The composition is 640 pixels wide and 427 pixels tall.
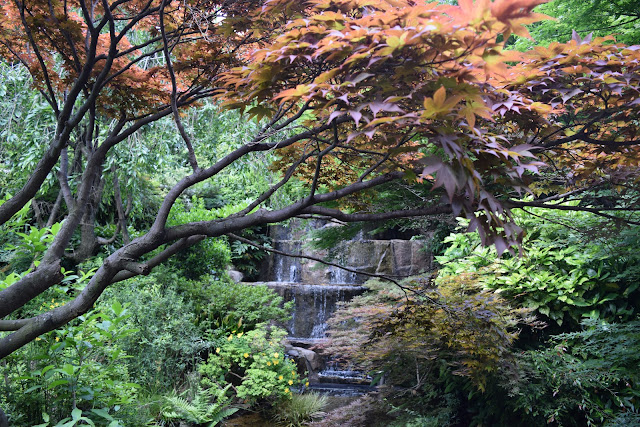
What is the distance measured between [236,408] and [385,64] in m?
4.61

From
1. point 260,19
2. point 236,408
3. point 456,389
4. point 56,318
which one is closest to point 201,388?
point 236,408

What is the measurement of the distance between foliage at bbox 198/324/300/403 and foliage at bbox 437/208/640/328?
257 cm

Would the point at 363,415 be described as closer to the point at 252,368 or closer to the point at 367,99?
the point at 252,368

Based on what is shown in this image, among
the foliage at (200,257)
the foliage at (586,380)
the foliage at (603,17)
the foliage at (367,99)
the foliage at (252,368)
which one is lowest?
the foliage at (252,368)

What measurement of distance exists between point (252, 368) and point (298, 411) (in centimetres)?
74

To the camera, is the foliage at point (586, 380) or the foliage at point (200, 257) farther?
the foliage at point (200, 257)

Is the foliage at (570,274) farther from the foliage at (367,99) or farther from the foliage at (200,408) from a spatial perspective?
the foliage at (200,408)

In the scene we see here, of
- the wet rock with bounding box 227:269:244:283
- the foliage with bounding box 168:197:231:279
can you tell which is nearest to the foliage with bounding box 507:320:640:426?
the foliage with bounding box 168:197:231:279

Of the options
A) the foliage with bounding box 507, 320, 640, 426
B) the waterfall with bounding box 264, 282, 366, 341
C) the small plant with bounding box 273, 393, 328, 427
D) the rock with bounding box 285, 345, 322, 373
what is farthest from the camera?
the waterfall with bounding box 264, 282, 366, 341

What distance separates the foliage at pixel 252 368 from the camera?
5.33 meters

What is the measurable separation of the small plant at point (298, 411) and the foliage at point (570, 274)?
2400 millimetres

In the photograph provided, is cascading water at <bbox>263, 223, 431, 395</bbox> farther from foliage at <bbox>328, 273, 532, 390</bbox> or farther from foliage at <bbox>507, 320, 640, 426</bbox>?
foliage at <bbox>507, 320, 640, 426</bbox>

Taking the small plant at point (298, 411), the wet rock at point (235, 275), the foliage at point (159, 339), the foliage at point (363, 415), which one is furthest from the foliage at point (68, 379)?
the wet rock at point (235, 275)

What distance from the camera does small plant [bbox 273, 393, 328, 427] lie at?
205 inches
